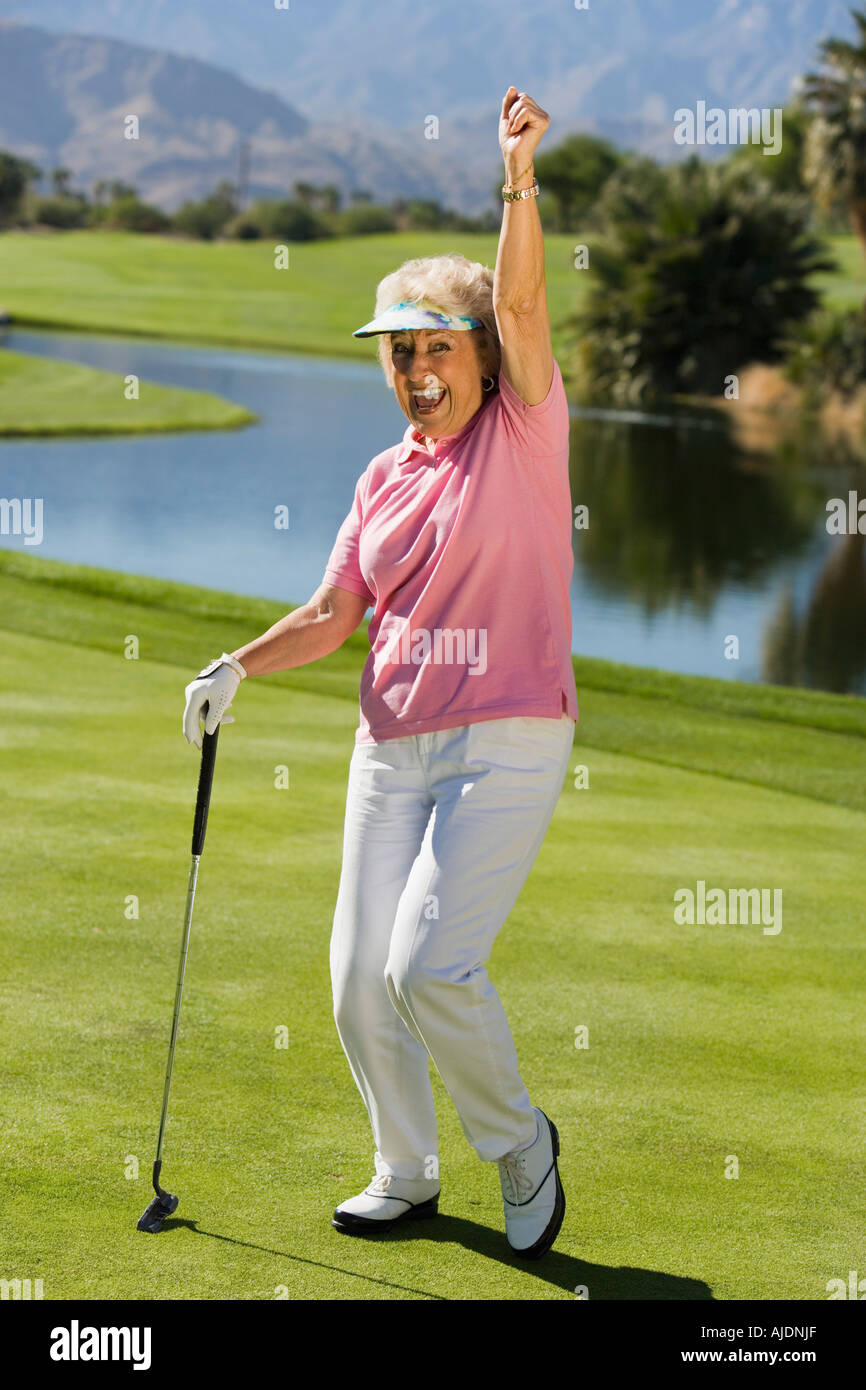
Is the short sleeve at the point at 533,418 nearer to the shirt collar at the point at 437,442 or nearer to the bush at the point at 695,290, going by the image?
the shirt collar at the point at 437,442

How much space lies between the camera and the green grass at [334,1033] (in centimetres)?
312

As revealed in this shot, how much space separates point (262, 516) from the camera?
20.0 metres

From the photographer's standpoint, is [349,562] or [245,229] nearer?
[349,562]

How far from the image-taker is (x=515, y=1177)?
320 centimetres

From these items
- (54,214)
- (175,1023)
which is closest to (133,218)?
(54,214)

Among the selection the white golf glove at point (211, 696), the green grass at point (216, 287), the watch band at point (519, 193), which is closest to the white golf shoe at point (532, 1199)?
the white golf glove at point (211, 696)

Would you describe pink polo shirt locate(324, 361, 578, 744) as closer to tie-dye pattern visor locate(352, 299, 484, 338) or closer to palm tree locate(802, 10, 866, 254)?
tie-dye pattern visor locate(352, 299, 484, 338)

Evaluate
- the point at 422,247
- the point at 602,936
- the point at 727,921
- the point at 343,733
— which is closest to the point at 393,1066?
the point at 602,936

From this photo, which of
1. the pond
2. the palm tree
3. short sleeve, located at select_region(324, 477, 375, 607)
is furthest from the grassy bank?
short sleeve, located at select_region(324, 477, 375, 607)

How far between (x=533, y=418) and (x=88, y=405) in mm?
26000

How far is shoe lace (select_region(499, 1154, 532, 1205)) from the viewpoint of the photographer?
3.16 meters

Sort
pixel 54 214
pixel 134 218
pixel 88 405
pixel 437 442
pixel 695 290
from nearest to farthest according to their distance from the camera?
pixel 437 442 → pixel 88 405 → pixel 695 290 → pixel 54 214 → pixel 134 218

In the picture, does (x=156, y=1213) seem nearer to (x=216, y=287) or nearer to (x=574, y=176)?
(x=216, y=287)
